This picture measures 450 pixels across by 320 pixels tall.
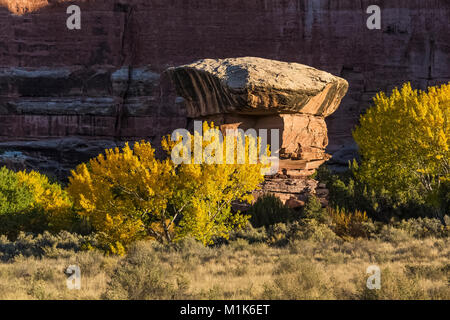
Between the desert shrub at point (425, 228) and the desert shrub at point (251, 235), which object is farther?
the desert shrub at point (425, 228)

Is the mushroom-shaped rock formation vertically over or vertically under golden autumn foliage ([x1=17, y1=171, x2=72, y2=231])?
over

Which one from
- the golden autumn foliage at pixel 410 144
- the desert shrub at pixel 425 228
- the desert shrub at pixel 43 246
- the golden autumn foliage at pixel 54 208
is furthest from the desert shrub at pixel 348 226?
the golden autumn foliage at pixel 54 208

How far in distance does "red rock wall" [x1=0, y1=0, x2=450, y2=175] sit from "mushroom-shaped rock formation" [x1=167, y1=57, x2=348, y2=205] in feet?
78.8

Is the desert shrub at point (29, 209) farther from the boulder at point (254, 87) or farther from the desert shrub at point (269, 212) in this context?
the desert shrub at point (269, 212)

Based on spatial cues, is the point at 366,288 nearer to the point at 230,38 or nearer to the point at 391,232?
the point at 391,232

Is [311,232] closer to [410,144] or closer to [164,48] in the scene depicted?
[410,144]

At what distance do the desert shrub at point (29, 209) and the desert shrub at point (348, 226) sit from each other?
35.9ft

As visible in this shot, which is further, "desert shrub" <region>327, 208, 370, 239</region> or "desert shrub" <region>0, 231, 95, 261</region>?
"desert shrub" <region>327, 208, 370, 239</region>

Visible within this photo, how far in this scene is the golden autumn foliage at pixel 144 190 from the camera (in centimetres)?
1273

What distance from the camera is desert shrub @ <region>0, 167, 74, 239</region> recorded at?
19266mm

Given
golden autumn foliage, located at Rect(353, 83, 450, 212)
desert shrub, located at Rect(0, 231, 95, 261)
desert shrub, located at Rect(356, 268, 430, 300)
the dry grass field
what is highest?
golden autumn foliage, located at Rect(353, 83, 450, 212)

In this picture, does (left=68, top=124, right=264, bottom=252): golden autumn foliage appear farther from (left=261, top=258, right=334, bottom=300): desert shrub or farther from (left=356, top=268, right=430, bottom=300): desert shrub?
(left=356, top=268, right=430, bottom=300): desert shrub

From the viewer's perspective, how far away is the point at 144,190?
13031mm

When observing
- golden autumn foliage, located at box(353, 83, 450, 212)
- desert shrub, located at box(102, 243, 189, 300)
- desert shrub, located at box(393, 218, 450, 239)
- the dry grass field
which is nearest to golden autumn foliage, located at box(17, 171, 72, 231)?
the dry grass field
